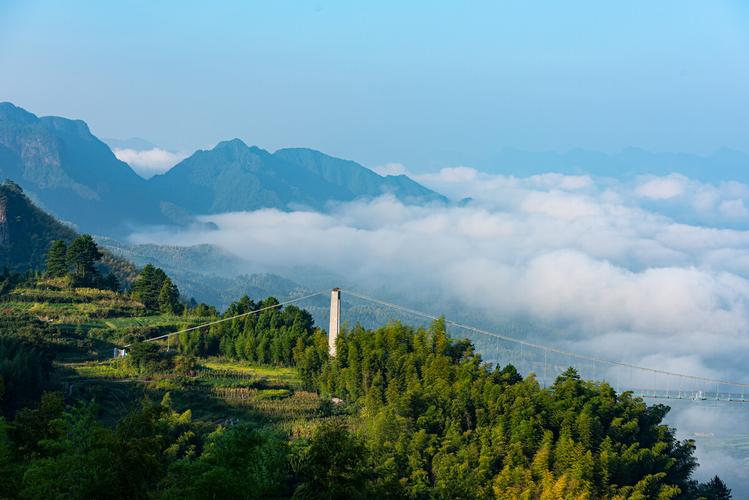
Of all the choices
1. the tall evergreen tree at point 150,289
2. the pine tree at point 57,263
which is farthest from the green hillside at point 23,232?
the tall evergreen tree at point 150,289

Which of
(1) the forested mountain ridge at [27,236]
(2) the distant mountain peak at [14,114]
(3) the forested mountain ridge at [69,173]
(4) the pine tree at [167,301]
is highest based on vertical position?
(2) the distant mountain peak at [14,114]

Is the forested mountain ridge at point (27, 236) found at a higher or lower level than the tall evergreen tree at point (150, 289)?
higher

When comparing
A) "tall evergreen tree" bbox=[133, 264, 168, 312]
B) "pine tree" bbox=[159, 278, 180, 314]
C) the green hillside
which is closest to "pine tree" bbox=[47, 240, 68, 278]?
"tall evergreen tree" bbox=[133, 264, 168, 312]

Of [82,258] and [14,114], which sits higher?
[14,114]

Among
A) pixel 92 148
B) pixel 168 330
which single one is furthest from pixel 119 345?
pixel 92 148

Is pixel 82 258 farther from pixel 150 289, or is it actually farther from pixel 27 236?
pixel 27 236

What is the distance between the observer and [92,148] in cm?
18550

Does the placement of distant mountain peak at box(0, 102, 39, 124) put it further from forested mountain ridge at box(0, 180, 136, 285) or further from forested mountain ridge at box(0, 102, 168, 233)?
forested mountain ridge at box(0, 180, 136, 285)

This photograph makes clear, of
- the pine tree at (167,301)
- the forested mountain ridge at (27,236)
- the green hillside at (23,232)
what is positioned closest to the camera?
the pine tree at (167,301)

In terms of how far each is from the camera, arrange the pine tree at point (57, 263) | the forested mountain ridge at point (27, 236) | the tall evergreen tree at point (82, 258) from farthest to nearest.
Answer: the forested mountain ridge at point (27, 236) → the pine tree at point (57, 263) → the tall evergreen tree at point (82, 258)

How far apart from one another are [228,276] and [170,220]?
6751 cm

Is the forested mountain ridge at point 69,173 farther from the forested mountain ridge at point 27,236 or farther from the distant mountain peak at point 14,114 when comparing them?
the forested mountain ridge at point 27,236

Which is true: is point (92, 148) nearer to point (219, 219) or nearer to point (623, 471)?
point (219, 219)

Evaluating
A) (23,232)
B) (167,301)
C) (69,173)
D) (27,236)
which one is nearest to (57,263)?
(167,301)
